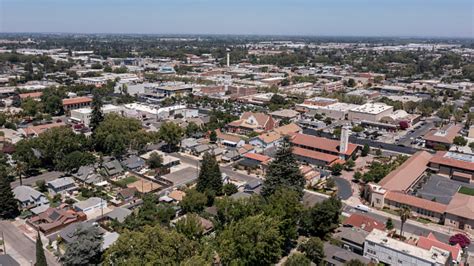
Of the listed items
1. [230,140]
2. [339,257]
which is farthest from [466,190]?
[230,140]

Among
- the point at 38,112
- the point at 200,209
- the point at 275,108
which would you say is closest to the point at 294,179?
the point at 200,209

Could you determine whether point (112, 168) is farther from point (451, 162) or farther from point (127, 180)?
point (451, 162)

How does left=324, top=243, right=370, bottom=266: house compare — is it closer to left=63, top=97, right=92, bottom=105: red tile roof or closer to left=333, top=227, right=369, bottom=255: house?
left=333, top=227, right=369, bottom=255: house

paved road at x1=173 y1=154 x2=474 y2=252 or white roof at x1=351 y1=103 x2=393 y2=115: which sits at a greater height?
white roof at x1=351 y1=103 x2=393 y2=115

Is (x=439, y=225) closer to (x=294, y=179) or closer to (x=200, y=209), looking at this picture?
(x=294, y=179)

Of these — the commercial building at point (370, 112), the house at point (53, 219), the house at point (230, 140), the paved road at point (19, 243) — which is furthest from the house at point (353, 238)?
the commercial building at point (370, 112)

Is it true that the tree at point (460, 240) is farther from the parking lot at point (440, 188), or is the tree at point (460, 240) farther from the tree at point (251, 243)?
the tree at point (251, 243)

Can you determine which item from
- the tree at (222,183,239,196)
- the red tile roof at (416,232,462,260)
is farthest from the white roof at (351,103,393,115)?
the red tile roof at (416,232,462,260)

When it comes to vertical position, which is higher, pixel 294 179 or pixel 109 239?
pixel 294 179
